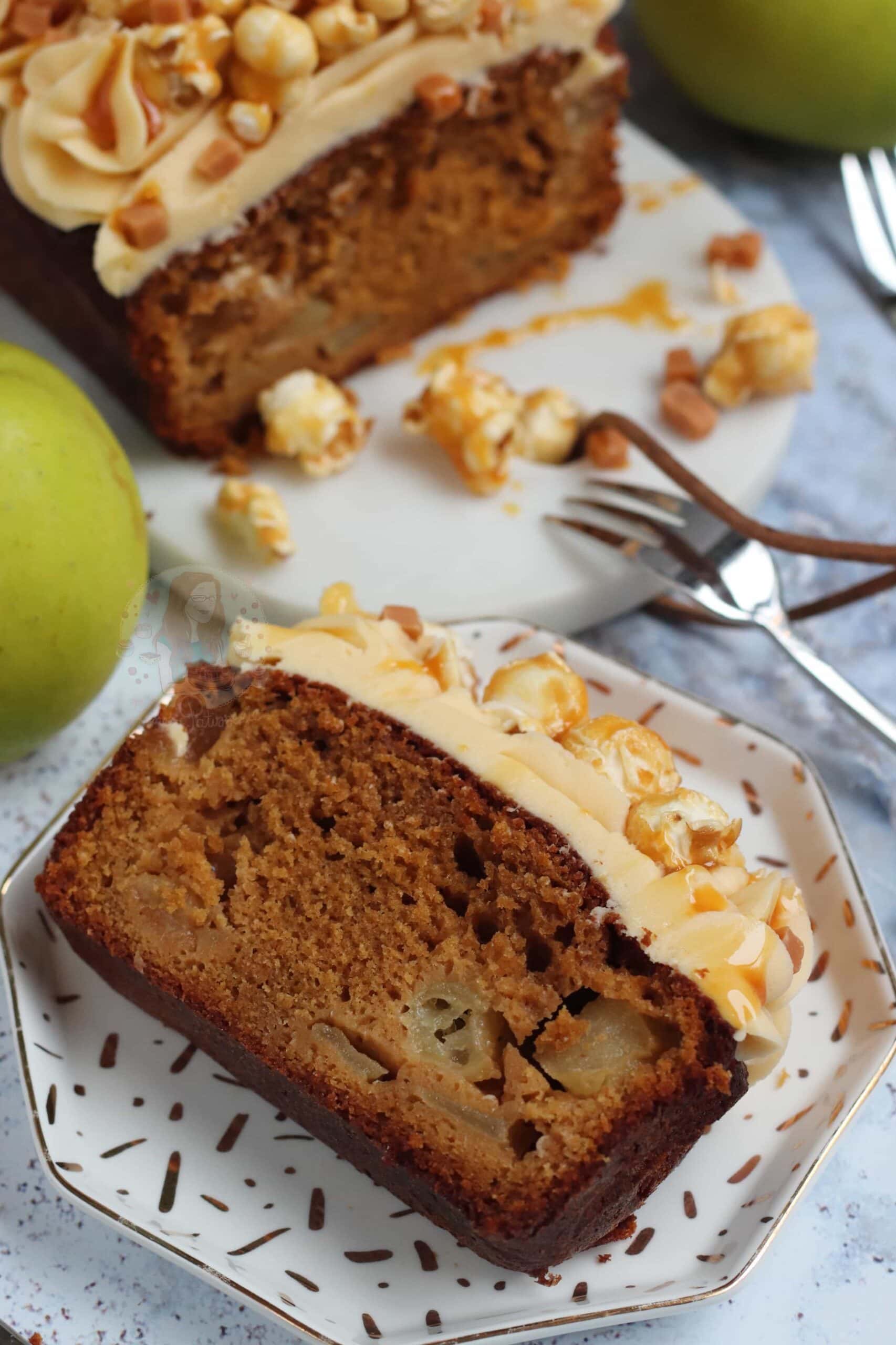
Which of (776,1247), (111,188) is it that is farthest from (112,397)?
(776,1247)

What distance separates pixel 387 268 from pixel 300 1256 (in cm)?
158

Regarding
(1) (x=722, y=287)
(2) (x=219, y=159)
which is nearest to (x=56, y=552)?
(2) (x=219, y=159)

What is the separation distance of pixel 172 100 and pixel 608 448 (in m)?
0.83

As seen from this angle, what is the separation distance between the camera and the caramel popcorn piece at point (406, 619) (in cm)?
178

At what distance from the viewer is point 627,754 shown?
1.64 metres

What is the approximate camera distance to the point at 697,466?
232 centimetres

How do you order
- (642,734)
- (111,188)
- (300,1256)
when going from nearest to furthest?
(300,1256) < (642,734) < (111,188)

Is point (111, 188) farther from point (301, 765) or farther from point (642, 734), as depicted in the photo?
point (642, 734)

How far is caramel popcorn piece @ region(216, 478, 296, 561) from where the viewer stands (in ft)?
7.06

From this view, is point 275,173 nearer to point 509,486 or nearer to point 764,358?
point 509,486

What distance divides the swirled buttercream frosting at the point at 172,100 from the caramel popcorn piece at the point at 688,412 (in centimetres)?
67

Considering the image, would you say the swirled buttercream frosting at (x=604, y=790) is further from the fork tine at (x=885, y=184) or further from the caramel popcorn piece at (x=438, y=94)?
the fork tine at (x=885, y=184)

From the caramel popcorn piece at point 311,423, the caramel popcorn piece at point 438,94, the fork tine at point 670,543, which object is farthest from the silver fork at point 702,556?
the caramel popcorn piece at point 438,94

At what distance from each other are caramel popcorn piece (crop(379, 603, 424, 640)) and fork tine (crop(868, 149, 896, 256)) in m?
1.47
